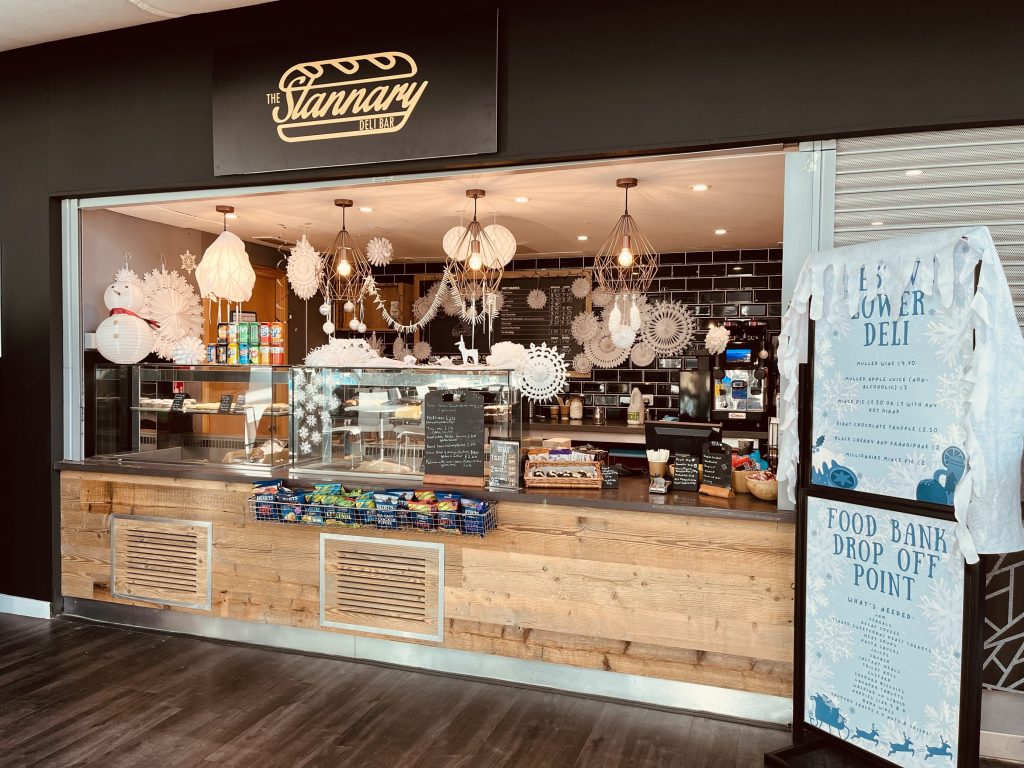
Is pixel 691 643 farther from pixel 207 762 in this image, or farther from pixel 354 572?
pixel 207 762

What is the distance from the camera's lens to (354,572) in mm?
3680

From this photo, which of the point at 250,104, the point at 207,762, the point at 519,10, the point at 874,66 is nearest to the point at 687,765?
the point at 207,762

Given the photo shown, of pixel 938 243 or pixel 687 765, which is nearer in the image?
pixel 938 243

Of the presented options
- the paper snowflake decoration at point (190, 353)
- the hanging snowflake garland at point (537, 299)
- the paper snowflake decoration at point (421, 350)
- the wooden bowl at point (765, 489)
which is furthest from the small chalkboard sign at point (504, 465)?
the paper snowflake decoration at point (421, 350)

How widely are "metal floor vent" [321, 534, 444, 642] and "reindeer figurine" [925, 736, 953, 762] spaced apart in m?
2.05

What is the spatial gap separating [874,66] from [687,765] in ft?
9.07

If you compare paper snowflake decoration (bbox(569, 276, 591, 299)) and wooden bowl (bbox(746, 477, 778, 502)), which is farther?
paper snowflake decoration (bbox(569, 276, 591, 299))

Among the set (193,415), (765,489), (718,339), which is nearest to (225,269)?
(193,415)

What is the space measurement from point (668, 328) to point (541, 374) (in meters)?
3.52

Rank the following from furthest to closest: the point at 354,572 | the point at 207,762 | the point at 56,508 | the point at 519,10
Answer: the point at 56,508
the point at 354,572
the point at 519,10
the point at 207,762

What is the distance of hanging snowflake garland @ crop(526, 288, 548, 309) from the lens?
7.65m

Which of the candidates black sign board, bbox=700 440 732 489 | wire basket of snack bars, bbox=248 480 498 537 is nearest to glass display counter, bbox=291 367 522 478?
wire basket of snack bars, bbox=248 480 498 537

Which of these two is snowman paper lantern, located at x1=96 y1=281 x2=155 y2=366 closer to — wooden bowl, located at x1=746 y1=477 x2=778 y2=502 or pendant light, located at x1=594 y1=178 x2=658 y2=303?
pendant light, located at x1=594 y1=178 x2=658 y2=303

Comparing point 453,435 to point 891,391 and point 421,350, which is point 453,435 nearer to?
point 891,391
